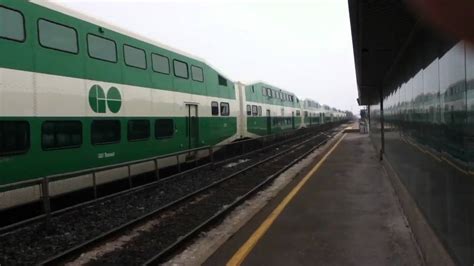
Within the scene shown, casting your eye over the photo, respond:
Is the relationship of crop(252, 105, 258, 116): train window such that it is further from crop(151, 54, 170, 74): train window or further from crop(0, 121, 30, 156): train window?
crop(0, 121, 30, 156): train window

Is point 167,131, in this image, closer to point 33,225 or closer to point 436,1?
point 33,225

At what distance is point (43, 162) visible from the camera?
893 cm

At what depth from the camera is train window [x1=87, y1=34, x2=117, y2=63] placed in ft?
35.1

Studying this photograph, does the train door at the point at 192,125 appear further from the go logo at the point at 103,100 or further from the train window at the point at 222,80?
the go logo at the point at 103,100

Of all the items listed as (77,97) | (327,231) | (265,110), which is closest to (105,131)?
(77,97)

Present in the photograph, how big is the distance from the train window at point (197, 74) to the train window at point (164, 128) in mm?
2559

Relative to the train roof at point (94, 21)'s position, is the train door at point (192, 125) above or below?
below

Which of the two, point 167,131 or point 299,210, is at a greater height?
point 167,131

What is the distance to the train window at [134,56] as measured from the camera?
1229 cm

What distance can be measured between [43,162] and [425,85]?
642cm

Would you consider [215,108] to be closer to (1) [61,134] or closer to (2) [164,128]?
(2) [164,128]

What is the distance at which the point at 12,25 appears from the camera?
27.1ft

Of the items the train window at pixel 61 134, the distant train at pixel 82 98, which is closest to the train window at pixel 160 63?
the distant train at pixel 82 98

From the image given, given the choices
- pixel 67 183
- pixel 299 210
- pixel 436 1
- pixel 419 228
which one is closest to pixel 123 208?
pixel 67 183
